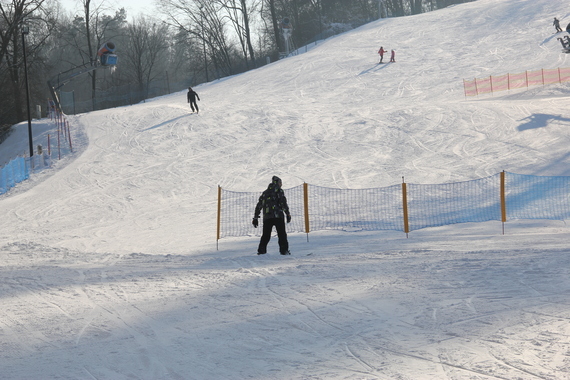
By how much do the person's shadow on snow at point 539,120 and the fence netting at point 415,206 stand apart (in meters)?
7.15

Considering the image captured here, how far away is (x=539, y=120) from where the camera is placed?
24719 mm

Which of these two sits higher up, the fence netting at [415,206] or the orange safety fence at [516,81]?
the orange safety fence at [516,81]

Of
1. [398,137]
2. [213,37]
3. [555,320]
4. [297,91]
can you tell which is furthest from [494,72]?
[213,37]

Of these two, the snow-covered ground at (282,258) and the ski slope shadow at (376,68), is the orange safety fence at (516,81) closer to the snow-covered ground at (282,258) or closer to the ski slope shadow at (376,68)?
the snow-covered ground at (282,258)

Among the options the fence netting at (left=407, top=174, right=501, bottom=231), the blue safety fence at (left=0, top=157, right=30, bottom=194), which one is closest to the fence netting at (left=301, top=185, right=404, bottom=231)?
the fence netting at (left=407, top=174, right=501, bottom=231)

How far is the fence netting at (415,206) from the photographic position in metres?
14.7

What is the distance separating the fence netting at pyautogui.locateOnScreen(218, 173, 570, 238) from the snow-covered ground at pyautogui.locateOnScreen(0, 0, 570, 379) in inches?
27.6

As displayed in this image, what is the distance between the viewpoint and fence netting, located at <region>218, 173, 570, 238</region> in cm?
1469

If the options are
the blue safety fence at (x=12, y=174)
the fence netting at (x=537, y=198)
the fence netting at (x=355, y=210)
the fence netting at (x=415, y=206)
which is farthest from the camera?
the blue safety fence at (x=12, y=174)

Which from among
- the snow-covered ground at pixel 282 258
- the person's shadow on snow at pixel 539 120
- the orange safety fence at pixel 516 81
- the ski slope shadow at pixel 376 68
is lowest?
the snow-covered ground at pixel 282 258

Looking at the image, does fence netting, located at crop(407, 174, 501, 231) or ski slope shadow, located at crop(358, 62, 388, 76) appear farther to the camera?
ski slope shadow, located at crop(358, 62, 388, 76)

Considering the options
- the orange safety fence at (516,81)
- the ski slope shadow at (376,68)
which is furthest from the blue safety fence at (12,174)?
the ski slope shadow at (376,68)

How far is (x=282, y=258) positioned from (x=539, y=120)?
17747 millimetres

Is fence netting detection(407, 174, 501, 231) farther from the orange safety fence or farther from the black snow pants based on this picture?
the orange safety fence
